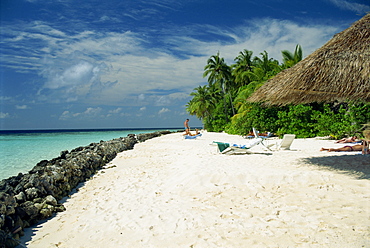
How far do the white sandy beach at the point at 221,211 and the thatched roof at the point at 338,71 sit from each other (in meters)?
1.86

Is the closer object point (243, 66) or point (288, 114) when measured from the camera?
point (288, 114)

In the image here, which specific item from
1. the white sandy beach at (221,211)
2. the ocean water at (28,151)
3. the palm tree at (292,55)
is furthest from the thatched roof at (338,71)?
the palm tree at (292,55)

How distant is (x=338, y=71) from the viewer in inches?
234

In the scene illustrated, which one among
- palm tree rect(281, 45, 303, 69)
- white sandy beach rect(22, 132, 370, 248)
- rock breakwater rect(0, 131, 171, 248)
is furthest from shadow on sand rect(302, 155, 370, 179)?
palm tree rect(281, 45, 303, 69)

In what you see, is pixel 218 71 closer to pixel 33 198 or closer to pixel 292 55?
pixel 292 55

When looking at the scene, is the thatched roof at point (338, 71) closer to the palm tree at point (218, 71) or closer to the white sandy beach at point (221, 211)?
the white sandy beach at point (221, 211)

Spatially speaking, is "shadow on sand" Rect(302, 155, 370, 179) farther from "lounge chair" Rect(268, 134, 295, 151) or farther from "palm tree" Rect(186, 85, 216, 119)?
"palm tree" Rect(186, 85, 216, 119)

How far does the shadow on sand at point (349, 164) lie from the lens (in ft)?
18.5

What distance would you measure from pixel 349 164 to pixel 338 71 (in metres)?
2.36

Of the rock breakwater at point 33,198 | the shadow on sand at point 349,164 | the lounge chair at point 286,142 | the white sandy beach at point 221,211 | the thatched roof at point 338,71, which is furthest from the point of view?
the lounge chair at point 286,142

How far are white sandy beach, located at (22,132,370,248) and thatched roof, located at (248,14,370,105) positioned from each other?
186 cm

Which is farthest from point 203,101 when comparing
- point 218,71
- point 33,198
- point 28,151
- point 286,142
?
point 33,198

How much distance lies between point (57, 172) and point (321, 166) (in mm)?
6354

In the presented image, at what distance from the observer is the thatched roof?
5.74m
